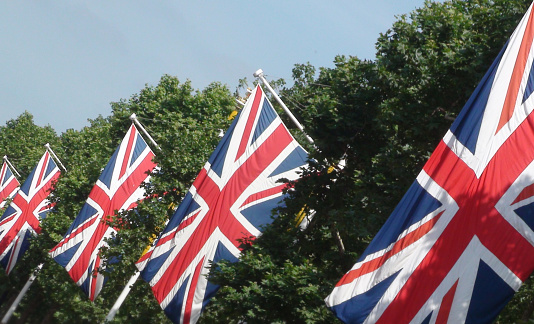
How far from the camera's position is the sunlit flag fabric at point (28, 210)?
3809cm

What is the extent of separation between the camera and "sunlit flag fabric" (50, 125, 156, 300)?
27656 mm

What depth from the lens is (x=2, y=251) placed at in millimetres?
40969

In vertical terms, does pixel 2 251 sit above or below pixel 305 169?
above

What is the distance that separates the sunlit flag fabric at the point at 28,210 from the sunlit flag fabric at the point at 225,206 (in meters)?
19.4

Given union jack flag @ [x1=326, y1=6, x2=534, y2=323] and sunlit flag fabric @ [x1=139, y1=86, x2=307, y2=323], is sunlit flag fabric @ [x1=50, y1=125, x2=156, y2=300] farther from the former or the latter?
union jack flag @ [x1=326, y1=6, x2=534, y2=323]

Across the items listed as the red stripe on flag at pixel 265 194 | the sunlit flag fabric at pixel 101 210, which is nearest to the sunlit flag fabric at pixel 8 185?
the sunlit flag fabric at pixel 101 210

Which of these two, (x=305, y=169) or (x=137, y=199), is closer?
(x=305, y=169)

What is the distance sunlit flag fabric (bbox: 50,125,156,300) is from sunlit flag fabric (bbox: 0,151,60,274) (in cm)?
945

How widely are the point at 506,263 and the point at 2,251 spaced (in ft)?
113

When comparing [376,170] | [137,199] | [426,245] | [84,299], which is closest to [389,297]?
[426,245]

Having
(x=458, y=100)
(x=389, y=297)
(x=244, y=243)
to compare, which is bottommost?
(x=389, y=297)

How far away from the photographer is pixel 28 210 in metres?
38.3

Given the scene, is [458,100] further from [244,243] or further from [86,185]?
[86,185]

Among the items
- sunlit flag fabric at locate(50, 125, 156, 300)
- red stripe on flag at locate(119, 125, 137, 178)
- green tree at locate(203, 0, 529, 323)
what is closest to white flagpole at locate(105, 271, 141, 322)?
sunlit flag fabric at locate(50, 125, 156, 300)
